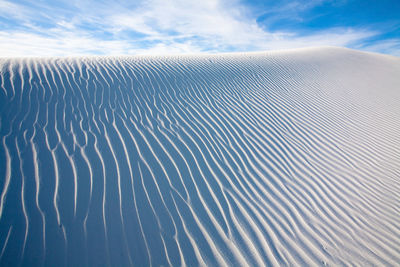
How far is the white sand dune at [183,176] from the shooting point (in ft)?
7.50

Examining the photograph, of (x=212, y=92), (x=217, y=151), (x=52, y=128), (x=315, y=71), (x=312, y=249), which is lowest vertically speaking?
(x=312, y=249)

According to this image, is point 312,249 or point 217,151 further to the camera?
point 217,151

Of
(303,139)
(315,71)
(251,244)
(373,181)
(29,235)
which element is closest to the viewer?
(29,235)

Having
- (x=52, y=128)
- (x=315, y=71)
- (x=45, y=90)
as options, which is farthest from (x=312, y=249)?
(x=315, y=71)

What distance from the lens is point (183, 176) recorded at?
10.4 feet

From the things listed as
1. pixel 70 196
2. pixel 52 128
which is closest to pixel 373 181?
pixel 70 196

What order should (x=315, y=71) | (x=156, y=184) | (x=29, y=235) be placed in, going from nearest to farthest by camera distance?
(x=29, y=235), (x=156, y=184), (x=315, y=71)

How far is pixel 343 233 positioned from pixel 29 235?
12.6 feet

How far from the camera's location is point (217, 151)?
3.82 m

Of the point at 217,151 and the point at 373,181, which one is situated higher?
the point at 217,151

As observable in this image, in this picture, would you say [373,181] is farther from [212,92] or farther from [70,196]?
[70,196]

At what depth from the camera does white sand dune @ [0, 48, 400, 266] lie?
90.0 inches

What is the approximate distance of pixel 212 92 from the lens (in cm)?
629

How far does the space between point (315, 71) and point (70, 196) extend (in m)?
11.1
